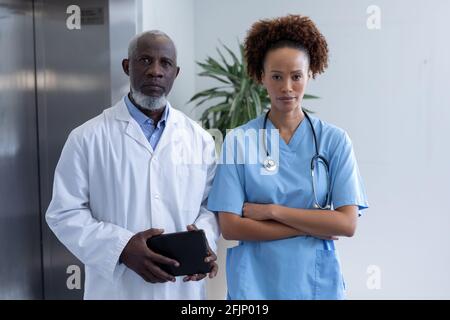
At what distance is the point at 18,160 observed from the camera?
4.42 ft

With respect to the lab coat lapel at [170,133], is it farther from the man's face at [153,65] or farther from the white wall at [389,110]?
the white wall at [389,110]

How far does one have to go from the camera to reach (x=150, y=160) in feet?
3.54

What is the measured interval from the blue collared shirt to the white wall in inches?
39.0

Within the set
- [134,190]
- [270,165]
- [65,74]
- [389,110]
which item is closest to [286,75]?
[270,165]

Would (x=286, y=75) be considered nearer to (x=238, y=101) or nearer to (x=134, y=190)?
(x=134, y=190)

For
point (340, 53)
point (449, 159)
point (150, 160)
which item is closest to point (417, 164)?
point (449, 159)

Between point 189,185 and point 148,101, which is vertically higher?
point 148,101

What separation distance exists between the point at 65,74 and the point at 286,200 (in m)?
0.80

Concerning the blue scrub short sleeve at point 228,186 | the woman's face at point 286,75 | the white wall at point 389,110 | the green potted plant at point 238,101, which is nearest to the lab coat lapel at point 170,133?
the blue scrub short sleeve at point 228,186

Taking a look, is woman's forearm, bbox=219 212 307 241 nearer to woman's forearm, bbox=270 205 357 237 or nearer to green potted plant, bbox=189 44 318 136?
woman's forearm, bbox=270 205 357 237

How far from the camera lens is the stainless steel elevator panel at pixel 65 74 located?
1447mm

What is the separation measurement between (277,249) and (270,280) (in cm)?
7

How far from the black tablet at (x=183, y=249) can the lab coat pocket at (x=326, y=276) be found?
0.77ft

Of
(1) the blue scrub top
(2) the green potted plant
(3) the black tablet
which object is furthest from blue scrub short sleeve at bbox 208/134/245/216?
(2) the green potted plant
